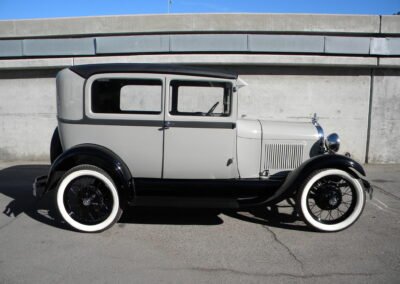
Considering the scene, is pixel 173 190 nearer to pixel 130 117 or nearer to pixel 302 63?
pixel 130 117

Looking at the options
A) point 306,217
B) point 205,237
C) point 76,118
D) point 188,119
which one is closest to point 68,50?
point 76,118

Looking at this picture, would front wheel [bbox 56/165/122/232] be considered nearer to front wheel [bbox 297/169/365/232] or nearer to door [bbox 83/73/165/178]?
door [bbox 83/73/165/178]

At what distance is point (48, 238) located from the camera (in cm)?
354

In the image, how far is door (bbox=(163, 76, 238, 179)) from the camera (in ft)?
12.2

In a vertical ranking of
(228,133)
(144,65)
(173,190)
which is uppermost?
(144,65)

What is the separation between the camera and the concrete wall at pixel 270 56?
7.27 metres

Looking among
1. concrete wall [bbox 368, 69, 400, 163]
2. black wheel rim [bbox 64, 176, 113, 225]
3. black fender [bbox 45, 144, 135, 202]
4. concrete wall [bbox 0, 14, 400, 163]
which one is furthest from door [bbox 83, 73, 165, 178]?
concrete wall [bbox 368, 69, 400, 163]

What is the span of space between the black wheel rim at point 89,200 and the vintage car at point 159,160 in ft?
0.04

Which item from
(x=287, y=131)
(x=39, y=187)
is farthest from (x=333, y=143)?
(x=39, y=187)

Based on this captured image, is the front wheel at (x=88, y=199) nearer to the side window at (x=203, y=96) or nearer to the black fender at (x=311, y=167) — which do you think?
the side window at (x=203, y=96)

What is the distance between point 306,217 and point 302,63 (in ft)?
14.8

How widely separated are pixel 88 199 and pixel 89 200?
0.05ft

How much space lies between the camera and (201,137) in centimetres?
373

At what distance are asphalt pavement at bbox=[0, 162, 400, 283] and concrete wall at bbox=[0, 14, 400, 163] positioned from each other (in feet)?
11.5
